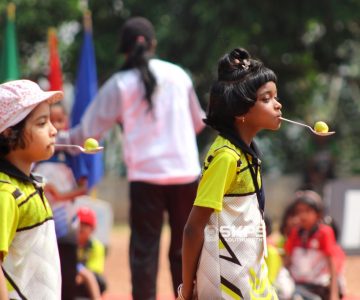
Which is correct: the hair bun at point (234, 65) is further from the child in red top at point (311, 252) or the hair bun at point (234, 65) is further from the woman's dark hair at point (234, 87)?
the child in red top at point (311, 252)

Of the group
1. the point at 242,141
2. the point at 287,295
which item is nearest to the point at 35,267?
the point at 242,141

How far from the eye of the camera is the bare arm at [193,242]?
164 inches

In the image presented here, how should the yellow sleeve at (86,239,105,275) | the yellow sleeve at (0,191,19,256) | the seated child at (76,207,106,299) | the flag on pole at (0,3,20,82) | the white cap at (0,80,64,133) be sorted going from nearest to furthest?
the yellow sleeve at (0,191,19,256) → the white cap at (0,80,64,133) → the seated child at (76,207,106,299) → the yellow sleeve at (86,239,105,275) → the flag on pole at (0,3,20,82)

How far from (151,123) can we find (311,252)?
214cm

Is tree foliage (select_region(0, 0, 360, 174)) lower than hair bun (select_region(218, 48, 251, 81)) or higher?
lower

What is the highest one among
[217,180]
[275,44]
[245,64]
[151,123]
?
[245,64]

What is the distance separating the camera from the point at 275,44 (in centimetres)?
1731

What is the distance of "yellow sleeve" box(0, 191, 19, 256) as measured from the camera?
3867 mm

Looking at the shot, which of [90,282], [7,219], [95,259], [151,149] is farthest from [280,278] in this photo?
[7,219]

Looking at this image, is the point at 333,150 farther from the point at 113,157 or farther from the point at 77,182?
the point at 77,182

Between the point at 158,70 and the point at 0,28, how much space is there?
1208cm

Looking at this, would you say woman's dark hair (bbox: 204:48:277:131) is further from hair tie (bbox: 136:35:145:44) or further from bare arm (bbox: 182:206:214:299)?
hair tie (bbox: 136:35:145:44)

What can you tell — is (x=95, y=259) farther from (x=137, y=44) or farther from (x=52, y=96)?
(x=52, y=96)

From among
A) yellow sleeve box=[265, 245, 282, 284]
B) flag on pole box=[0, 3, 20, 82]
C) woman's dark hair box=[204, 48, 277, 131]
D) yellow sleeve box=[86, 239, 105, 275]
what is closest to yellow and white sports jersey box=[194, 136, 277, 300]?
woman's dark hair box=[204, 48, 277, 131]
